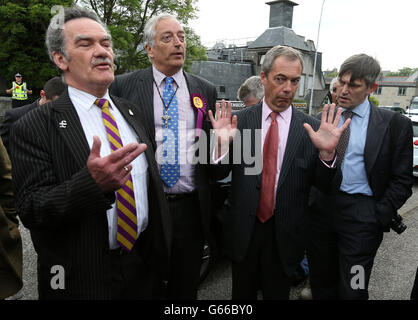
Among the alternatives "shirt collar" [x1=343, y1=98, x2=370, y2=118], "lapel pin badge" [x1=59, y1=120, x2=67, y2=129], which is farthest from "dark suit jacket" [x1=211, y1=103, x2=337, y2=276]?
"lapel pin badge" [x1=59, y1=120, x2=67, y2=129]

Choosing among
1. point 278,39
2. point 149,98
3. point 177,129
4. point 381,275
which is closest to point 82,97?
point 149,98

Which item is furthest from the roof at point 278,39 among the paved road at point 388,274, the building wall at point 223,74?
the paved road at point 388,274

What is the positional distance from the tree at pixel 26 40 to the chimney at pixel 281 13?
26115 mm

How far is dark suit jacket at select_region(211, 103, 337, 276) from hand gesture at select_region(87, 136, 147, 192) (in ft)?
2.97

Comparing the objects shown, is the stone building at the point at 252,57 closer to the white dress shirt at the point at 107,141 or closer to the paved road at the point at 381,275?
the paved road at the point at 381,275

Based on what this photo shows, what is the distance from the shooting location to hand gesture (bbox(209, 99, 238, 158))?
203cm

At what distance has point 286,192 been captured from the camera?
2.07 metres

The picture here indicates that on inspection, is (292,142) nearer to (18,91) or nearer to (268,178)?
(268,178)

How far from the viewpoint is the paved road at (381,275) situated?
315 centimetres

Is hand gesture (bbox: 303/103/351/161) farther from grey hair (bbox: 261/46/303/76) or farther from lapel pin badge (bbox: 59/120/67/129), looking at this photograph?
lapel pin badge (bbox: 59/120/67/129)

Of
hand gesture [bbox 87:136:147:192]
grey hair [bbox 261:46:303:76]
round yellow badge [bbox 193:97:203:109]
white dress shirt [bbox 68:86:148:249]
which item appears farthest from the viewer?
round yellow badge [bbox 193:97:203:109]

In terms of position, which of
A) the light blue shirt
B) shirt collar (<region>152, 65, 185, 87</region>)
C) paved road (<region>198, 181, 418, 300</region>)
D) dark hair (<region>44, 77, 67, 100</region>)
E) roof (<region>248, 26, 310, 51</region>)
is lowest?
paved road (<region>198, 181, 418, 300</region>)

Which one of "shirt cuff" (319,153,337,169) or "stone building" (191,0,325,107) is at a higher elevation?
"stone building" (191,0,325,107)
